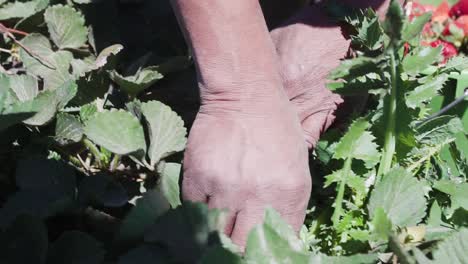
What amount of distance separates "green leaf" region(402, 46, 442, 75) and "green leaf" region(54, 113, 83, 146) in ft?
1.70

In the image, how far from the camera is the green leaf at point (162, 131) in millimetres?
1085

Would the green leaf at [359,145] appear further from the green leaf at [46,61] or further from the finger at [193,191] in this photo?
the green leaf at [46,61]

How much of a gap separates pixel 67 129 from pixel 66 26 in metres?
0.33

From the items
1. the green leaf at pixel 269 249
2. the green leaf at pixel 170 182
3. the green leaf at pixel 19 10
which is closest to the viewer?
the green leaf at pixel 269 249

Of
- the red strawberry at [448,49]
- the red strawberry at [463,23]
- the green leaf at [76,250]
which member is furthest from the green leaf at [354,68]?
the red strawberry at [463,23]

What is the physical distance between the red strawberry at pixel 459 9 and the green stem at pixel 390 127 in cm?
175

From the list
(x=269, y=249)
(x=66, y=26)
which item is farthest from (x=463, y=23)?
(x=269, y=249)

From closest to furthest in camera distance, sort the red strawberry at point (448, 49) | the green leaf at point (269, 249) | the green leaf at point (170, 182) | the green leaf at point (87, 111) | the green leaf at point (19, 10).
Result: the green leaf at point (269, 249)
the green leaf at point (170, 182)
the green leaf at point (87, 111)
the green leaf at point (19, 10)
the red strawberry at point (448, 49)

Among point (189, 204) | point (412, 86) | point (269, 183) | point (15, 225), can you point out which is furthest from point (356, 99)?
point (15, 225)

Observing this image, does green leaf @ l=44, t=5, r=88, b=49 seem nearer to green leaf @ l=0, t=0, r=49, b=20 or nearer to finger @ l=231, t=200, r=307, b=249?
green leaf @ l=0, t=0, r=49, b=20

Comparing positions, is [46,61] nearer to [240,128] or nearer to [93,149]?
[93,149]

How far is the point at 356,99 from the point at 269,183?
32 cm

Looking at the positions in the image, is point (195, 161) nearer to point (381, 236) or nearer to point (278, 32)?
point (381, 236)

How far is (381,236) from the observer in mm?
864
